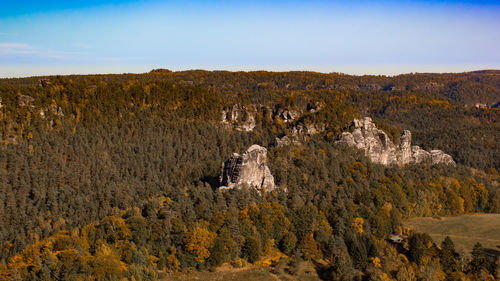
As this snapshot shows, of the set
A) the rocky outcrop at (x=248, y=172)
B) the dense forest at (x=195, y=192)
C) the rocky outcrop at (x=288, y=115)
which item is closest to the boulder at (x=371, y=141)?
the dense forest at (x=195, y=192)

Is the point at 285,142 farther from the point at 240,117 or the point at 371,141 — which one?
the point at 240,117

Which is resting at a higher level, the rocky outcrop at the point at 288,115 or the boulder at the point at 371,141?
the rocky outcrop at the point at 288,115

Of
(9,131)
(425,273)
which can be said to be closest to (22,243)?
(9,131)

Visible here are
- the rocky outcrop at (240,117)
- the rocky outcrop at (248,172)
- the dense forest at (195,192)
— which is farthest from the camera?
the rocky outcrop at (240,117)

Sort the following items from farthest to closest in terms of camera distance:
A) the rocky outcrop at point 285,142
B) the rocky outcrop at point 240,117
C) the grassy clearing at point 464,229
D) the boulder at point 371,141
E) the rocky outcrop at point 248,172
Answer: the rocky outcrop at point 240,117, the boulder at point 371,141, the rocky outcrop at point 285,142, the rocky outcrop at point 248,172, the grassy clearing at point 464,229

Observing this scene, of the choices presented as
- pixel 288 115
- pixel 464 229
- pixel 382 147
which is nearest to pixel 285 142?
pixel 288 115

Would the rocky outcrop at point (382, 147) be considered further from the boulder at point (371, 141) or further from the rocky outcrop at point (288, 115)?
the rocky outcrop at point (288, 115)
